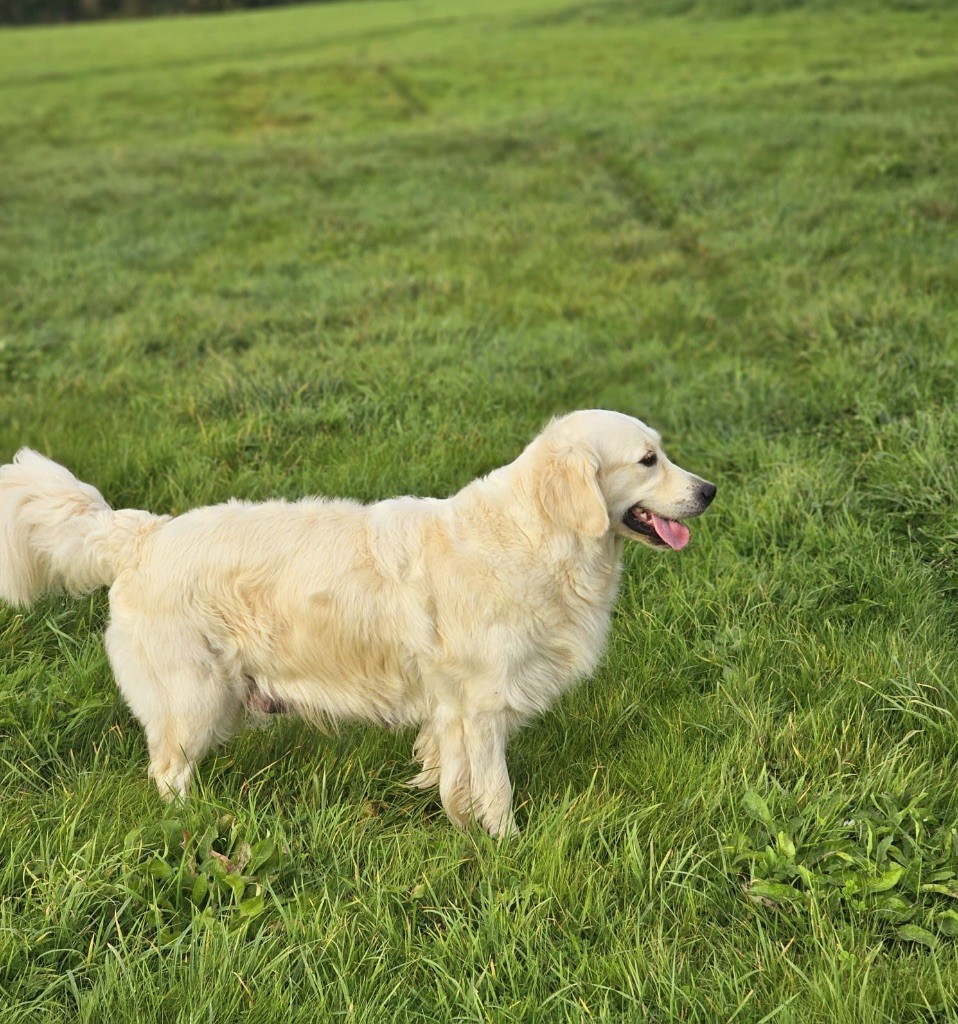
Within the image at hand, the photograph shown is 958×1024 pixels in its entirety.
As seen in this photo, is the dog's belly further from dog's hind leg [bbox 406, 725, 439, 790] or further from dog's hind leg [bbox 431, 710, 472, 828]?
dog's hind leg [bbox 431, 710, 472, 828]

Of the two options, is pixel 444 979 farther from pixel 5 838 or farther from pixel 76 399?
pixel 76 399

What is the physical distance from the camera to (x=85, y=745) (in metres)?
3.34

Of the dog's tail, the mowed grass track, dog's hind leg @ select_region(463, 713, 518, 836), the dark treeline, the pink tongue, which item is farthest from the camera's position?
the dark treeline

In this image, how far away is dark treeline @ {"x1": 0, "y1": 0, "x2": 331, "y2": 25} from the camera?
53.9m

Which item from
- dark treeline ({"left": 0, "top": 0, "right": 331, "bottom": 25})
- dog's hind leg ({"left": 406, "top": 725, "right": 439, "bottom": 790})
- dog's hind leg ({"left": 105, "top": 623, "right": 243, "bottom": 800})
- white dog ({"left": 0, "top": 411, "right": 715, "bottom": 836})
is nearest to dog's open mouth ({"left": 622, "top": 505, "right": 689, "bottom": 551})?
white dog ({"left": 0, "top": 411, "right": 715, "bottom": 836})

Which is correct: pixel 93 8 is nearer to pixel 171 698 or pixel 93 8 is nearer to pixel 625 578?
pixel 625 578

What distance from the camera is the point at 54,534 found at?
3.30 meters

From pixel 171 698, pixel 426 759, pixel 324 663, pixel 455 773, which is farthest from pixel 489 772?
pixel 171 698

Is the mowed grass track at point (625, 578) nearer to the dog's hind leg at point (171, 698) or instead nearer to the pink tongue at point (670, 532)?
the dog's hind leg at point (171, 698)

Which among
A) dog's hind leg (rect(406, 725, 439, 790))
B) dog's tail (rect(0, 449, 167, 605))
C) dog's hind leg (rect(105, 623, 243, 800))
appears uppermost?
dog's tail (rect(0, 449, 167, 605))

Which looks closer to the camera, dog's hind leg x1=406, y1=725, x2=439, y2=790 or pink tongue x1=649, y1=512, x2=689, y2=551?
dog's hind leg x1=406, y1=725, x2=439, y2=790

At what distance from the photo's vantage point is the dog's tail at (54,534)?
328 cm

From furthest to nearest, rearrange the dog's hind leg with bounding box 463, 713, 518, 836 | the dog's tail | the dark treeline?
the dark treeline, the dog's tail, the dog's hind leg with bounding box 463, 713, 518, 836

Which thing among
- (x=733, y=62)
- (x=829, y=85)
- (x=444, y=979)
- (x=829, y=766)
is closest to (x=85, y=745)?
(x=444, y=979)
